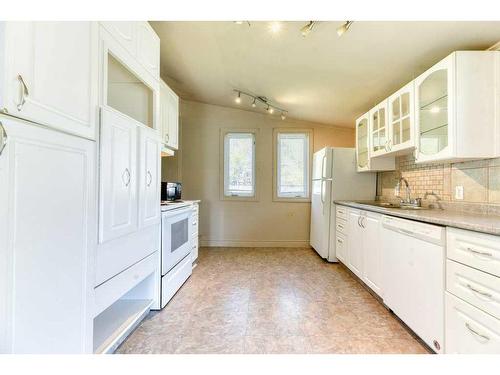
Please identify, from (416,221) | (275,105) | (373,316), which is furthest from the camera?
(275,105)

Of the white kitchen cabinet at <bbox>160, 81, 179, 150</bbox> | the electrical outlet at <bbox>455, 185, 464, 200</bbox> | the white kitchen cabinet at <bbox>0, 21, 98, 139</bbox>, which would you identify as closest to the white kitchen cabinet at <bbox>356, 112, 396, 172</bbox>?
the electrical outlet at <bbox>455, 185, 464, 200</bbox>

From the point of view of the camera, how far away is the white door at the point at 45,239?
81cm

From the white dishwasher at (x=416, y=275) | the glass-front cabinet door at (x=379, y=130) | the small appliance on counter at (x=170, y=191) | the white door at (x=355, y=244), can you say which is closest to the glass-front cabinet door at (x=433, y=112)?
the glass-front cabinet door at (x=379, y=130)

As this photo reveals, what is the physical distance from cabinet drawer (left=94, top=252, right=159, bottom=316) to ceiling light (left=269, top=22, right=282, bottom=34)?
2159 mm

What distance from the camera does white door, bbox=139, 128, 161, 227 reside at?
1.80 m

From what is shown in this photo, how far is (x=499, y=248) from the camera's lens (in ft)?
3.67

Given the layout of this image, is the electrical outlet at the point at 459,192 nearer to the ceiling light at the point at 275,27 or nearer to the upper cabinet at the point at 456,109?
the upper cabinet at the point at 456,109

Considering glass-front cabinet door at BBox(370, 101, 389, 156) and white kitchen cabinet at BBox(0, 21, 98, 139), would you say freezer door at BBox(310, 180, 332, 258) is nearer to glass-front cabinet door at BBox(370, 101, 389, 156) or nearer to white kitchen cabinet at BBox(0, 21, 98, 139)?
glass-front cabinet door at BBox(370, 101, 389, 156)

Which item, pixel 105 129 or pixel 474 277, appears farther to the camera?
pixel 105 129
